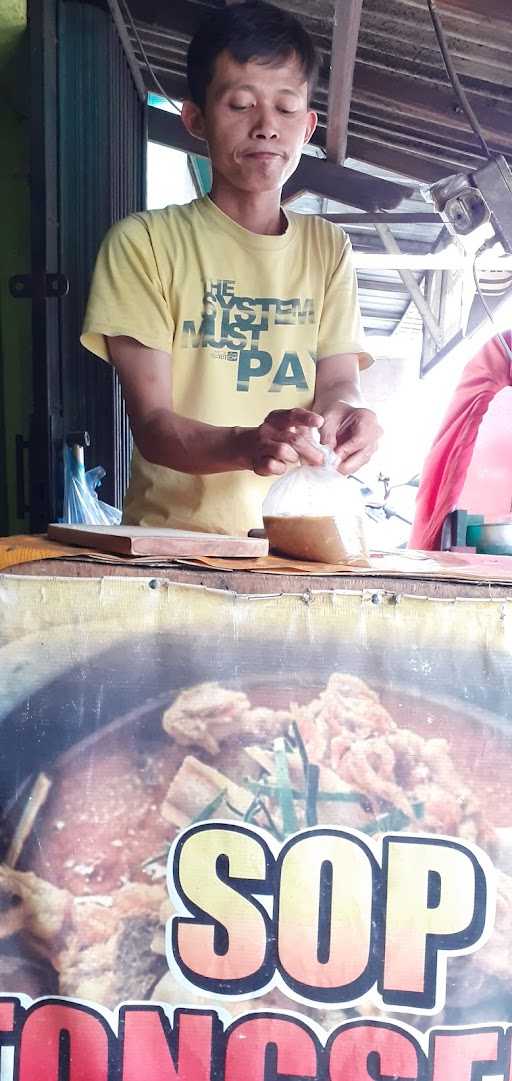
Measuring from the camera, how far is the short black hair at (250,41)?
5.78 ft

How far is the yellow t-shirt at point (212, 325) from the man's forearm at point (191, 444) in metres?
0.15

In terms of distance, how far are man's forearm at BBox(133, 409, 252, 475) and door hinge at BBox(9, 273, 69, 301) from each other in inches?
31.5

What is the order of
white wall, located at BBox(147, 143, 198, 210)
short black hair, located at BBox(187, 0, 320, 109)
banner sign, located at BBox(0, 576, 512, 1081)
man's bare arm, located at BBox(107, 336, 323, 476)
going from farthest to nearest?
white wall, located at BBox(147, 143, 198, 210) < short black hair, located at BBox(187, 0, 320, 109) < man's bare arm, located at BBox(107, 336, 323, 476) < banner sign, located at BBox(0, 576, 512, 1081)

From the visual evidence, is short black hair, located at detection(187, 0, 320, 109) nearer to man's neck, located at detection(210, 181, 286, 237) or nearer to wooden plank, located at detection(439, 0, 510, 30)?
man's neck, located at detection(210, 181, 286, 237)

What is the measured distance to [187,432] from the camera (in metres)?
1.62

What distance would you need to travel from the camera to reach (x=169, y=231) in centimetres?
194

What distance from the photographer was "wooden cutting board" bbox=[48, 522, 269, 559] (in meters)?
1.10

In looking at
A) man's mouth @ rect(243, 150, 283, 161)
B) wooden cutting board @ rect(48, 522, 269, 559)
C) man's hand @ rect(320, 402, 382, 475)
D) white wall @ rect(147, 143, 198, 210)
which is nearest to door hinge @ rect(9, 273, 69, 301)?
man's mouth @ rect(243, 150, 283, 161)

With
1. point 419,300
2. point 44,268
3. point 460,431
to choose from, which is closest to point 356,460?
point 44,268

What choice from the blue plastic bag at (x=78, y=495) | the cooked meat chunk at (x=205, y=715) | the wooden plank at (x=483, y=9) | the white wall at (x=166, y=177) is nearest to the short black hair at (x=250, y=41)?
the wooden plank at (x=483, y=9)

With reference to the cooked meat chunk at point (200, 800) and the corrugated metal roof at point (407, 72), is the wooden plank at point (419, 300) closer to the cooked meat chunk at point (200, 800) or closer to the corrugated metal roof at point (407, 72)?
the corrugated metal roof at point (407, 72)

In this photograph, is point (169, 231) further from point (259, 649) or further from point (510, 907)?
point (510, 907)

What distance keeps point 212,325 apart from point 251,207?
0.89ft

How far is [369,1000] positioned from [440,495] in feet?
7.15
